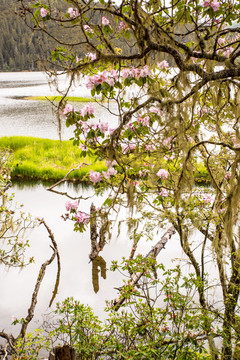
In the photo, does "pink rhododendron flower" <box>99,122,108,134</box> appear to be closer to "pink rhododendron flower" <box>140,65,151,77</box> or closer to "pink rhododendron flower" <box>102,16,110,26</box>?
"pink rhododendron flower" <box>140,65,151,77</box>

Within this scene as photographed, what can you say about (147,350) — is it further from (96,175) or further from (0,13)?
(0,13)

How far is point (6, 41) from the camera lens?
73812mm

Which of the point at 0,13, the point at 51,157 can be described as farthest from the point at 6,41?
the point at 51,157

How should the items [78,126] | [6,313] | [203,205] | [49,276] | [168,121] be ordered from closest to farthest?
[168,121] → [78,126] → [203,205] → [6,313] → [49,276]

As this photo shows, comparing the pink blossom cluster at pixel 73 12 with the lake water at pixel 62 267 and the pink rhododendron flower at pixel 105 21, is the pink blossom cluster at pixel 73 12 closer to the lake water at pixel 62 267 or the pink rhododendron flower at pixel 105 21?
the pink rhododendron flower at pixel 105 21

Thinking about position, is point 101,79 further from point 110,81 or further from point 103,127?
point 103,127

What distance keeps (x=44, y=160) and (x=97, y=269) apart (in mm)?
5688

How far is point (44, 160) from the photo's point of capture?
10.2m

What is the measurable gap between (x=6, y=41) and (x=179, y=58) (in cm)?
8233

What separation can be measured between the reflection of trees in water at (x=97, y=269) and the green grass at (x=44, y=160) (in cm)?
304

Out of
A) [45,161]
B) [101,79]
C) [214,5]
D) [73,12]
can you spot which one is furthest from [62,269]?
[45,161]

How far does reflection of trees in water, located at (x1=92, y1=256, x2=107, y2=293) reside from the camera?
4889 millimetres

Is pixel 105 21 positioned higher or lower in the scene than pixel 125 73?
Answer: higher

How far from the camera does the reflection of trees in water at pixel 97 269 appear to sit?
16.0 feet
